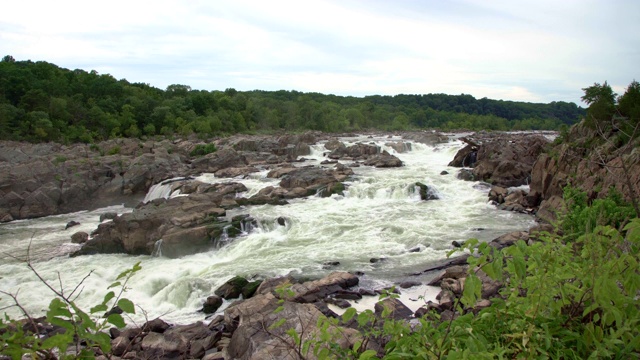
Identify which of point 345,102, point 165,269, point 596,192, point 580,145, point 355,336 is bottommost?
point 165,269

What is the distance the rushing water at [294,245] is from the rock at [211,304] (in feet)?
0.75

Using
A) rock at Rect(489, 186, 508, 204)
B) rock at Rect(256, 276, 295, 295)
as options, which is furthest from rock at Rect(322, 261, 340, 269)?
rock at Rect(489, 186, 508, 204)

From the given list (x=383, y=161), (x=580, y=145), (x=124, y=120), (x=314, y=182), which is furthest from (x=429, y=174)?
(x=124, y=120)

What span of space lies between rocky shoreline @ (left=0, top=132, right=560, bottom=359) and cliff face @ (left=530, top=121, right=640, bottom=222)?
1125 millimetres

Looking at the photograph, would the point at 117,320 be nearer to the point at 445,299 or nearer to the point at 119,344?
the point at 119,344

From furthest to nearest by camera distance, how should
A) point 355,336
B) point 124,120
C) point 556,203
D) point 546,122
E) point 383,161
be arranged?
point 546,122
point 124,120
point 383,161
point 556,203
point 355,336

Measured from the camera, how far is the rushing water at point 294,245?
11359 mm

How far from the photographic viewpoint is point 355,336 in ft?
20.0

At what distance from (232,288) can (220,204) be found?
8268 millimetres

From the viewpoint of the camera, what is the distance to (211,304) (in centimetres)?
1016

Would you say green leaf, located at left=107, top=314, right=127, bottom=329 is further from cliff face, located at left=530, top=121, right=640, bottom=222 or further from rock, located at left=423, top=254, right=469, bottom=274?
cliff face, located at left=530, top=121, right=640, bottom=222

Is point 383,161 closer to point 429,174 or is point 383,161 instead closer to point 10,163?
point 429,174

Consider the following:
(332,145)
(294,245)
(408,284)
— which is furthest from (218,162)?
(408,284)

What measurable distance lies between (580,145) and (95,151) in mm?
32530
